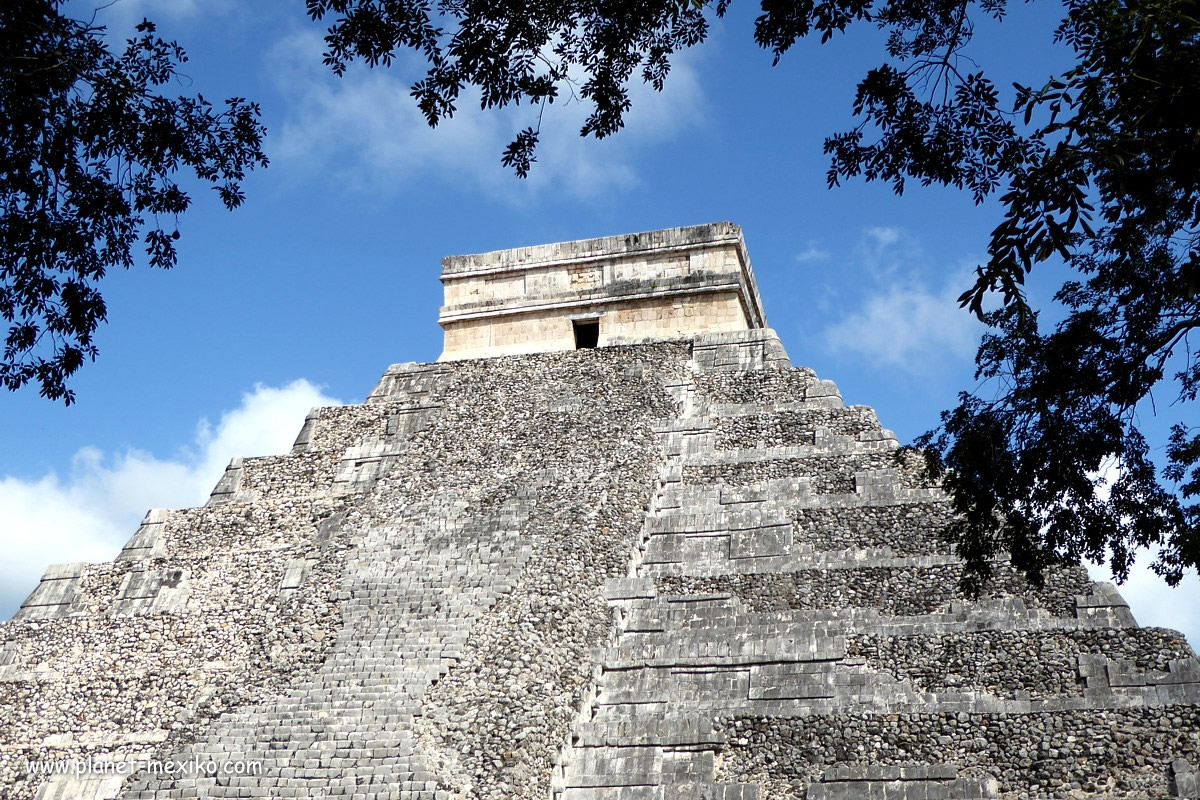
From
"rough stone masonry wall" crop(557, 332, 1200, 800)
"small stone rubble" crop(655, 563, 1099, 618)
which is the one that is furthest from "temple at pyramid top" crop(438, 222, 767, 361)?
"small stone rubble" crop(655, 563, 1099, 618)

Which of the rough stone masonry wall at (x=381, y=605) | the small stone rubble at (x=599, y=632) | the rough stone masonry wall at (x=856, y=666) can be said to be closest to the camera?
the rough stone masonry wall at (x=856, y=666)

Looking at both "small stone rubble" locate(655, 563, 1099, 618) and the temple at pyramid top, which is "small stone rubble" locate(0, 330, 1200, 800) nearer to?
"small stone rubble" locate(655, 563, 1099, 618)

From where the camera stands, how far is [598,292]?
1703 centimetres

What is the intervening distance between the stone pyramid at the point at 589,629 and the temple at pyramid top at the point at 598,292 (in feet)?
3.21

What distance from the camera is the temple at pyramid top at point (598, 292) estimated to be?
16.7m

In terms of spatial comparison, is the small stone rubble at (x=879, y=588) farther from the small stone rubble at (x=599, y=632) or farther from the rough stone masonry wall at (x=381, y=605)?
the rough stone masonry wall at (x=381, y=605)

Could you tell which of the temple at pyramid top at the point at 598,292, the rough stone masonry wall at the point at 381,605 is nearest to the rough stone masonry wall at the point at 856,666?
the rough stone masonry wall at the point at 381,605

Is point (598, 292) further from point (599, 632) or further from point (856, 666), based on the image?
point (856, 666)

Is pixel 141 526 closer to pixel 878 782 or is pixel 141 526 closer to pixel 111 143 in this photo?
pixel 111 143

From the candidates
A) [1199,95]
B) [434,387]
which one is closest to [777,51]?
[1199,95]

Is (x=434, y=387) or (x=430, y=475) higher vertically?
(x=434, y=387)

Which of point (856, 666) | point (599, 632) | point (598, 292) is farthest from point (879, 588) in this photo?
point (598, 292)

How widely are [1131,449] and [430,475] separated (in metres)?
8.96

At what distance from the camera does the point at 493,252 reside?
17703 millimetres
